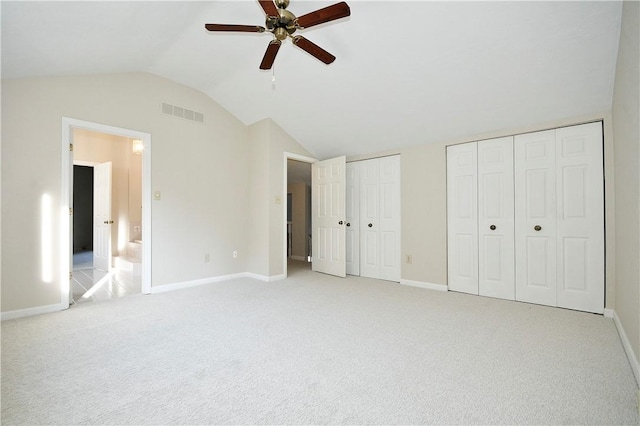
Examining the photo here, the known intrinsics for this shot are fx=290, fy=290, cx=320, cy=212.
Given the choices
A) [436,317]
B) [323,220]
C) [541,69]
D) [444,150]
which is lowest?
[436,317]

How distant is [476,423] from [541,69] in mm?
3101

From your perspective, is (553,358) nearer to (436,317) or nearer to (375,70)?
(436,317)

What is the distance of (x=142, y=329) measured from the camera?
104 inches

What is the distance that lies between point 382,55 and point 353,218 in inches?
111

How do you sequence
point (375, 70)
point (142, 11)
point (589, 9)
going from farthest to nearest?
point (375, 70) → point (142, 11) → point (589, 9)

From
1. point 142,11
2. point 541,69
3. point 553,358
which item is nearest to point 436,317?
point 553,358

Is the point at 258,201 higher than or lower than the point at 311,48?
lower

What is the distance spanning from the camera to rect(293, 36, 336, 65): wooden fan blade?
232cm

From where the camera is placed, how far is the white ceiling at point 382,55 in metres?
2.36

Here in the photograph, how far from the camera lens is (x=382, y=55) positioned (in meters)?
3.05

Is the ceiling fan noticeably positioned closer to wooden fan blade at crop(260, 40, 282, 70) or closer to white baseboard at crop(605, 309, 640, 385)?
wooden fan blade at crop(260, 40, 282, 70)

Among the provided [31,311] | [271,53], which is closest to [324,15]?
[271,53]

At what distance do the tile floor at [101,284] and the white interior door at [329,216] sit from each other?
2906 mm

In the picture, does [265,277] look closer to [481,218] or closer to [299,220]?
[299,220]
